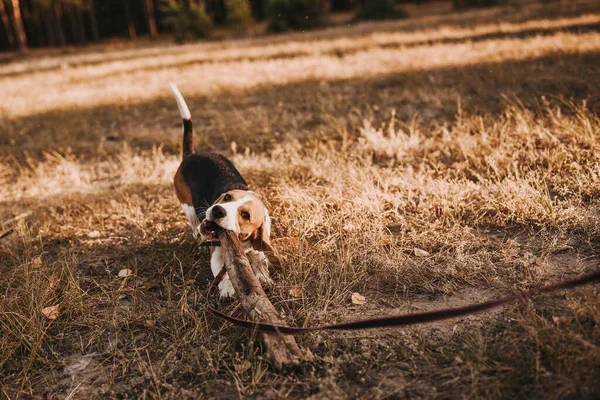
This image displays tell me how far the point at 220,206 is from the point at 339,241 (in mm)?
998

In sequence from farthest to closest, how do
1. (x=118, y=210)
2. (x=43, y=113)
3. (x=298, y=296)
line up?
(x=43, y=113)
(x=118, y=210)
(x=298, y=296)

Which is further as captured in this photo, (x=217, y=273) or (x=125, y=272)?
(x=125, y=272)

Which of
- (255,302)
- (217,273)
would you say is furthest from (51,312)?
(255,302)

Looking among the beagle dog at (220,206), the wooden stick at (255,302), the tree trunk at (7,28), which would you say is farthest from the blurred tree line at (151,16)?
the wooden stick at (255,302)

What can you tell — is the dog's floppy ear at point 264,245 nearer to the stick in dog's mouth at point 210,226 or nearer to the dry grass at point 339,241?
A: the dry grass at point 339,241

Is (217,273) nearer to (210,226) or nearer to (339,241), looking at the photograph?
(210,226)

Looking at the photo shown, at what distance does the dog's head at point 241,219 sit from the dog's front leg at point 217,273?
192 millimetres

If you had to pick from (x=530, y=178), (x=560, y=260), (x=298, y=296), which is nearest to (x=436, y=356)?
(x=298, y=296)

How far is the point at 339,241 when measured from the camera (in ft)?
10.3

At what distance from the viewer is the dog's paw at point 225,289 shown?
2697 mm

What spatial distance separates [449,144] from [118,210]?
3.45 meters

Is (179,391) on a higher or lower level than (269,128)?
lower

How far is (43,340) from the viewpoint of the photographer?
8.06 feet

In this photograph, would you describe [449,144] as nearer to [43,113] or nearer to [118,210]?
[118,210]
